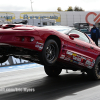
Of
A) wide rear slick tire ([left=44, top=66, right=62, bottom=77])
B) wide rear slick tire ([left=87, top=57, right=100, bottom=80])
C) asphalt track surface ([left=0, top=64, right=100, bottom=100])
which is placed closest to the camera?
asphalt track surface ([left=0, top=64, right=100, bottom=100])

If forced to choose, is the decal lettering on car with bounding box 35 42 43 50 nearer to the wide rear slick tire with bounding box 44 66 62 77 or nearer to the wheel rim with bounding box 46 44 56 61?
the wheel rim with bounding box 46 44 56 61

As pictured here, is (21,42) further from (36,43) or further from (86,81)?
(86,81)

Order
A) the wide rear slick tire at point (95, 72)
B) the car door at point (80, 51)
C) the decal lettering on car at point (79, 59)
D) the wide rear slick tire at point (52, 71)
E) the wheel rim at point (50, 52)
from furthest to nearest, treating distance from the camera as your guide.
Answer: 1. the wide rear slick tire at point (52, 71)
2. the wide rear slick tire at point (95, 72)
3. the car door at point (80, 51)
4. the decal lettering on car at point (79, 59)
5. the wheel rim at point (50, 52)

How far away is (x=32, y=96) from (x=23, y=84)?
1.90 metres

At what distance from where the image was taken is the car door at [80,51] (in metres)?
6.79

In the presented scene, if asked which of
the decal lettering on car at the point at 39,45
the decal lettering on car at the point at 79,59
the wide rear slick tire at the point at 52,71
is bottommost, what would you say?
the wide rear slick tire at the point at 52,71

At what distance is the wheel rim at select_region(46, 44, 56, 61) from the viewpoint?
20.0 ft

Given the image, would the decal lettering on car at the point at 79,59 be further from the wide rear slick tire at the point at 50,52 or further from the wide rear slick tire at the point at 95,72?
the wide rear slick tire at the point at 50,52

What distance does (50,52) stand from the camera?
6.15 m

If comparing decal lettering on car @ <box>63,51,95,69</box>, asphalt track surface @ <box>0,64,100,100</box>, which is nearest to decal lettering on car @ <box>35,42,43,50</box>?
decal lettering on car @ <box>63,51,95,69</box>

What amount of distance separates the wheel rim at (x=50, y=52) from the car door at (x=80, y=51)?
527 mm

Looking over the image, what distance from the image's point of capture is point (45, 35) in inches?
235

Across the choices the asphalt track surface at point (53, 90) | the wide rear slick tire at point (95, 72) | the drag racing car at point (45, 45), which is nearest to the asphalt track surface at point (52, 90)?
the asphalt track surface at point (53, 90)

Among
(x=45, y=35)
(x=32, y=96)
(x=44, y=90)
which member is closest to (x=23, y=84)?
(x=44, y=90)
